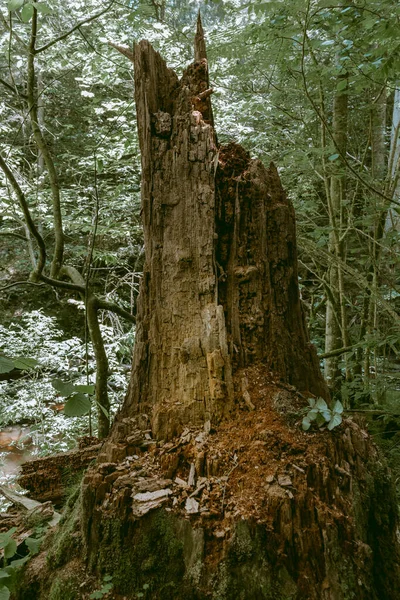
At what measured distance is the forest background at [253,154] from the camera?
11.1 ft

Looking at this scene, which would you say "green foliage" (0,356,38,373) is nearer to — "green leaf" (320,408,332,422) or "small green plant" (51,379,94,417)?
"small green plant" (51,379,94,417)

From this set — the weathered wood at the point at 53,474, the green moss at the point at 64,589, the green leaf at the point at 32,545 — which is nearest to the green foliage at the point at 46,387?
the weathered wood at the point at 53,474

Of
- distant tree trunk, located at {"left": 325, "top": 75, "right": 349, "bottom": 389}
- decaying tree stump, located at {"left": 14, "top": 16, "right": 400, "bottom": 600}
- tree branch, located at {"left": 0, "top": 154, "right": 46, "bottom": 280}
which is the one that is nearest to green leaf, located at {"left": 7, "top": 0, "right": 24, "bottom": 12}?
decaying tree stump, located at {"left": 14, "top": 16, "right": 400, "bottom": 600}

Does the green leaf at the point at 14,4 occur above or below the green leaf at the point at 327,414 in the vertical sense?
above

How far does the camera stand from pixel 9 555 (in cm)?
146

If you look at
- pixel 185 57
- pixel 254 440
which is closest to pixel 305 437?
pixel 254 440

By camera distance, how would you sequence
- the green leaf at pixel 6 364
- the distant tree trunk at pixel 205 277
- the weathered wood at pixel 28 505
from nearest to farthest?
the green leaf at pixel 6 364
the distant tree trunk at pixel 205 277
the weathered wood at pixel 28 505

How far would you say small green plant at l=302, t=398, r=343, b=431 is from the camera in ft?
5.52

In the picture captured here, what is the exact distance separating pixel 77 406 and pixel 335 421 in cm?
98

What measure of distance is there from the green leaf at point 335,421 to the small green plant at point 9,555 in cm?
121

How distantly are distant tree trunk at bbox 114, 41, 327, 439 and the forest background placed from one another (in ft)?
1.54

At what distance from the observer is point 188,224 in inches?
81.8

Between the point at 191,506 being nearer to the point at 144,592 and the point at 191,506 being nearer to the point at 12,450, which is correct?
the point at 144,592

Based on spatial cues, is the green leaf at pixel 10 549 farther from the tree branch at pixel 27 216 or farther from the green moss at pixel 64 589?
the tree branch at pixel 27 216
